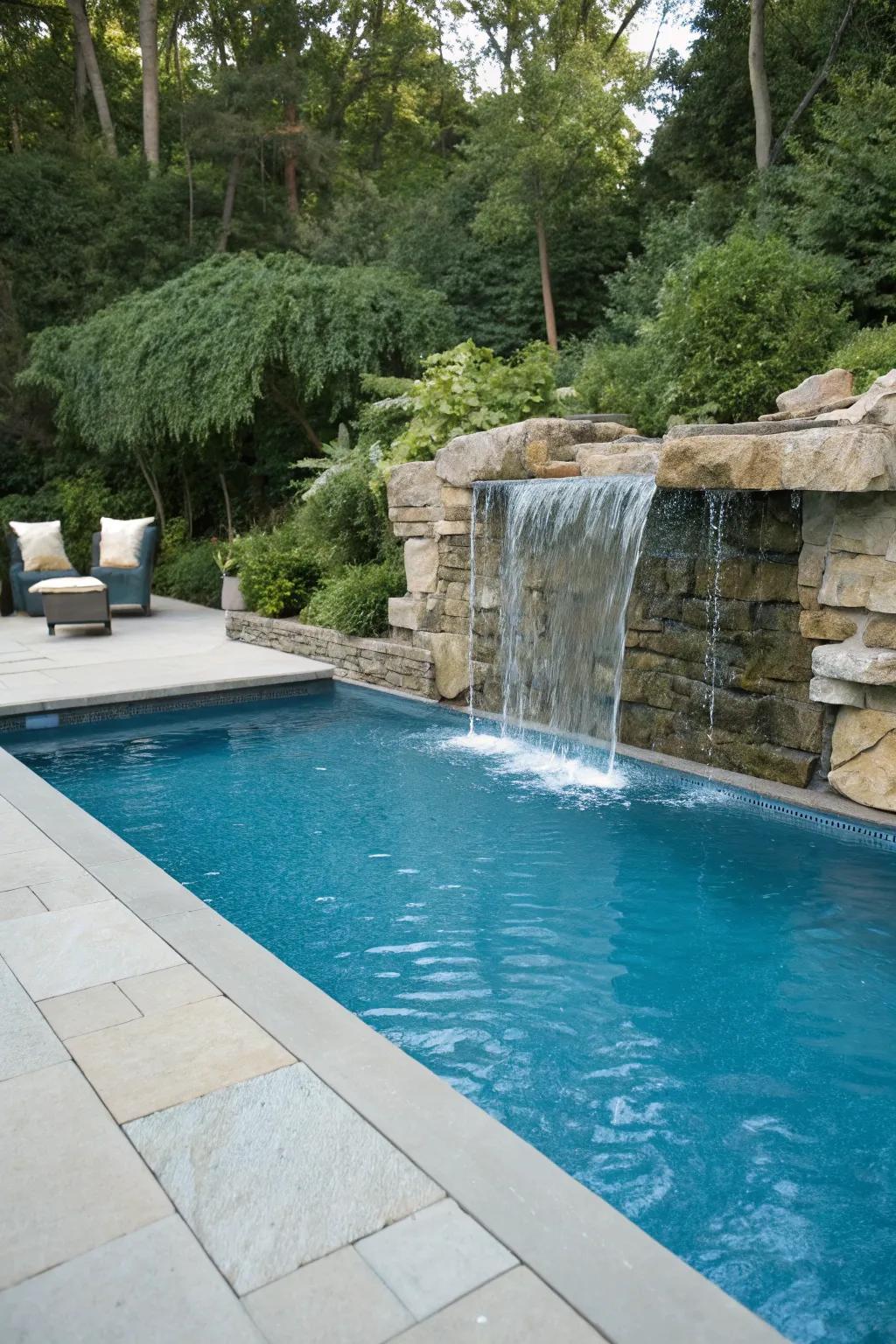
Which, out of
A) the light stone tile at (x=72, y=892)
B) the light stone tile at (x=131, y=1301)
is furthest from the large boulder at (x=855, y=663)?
the light stone tile at (x=131, y=1301)

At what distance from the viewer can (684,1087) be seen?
241cm

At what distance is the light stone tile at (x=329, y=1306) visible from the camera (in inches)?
56.4

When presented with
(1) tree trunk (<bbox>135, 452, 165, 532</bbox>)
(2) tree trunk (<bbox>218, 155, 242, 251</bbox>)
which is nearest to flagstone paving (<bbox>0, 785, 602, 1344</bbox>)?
(1) tree trunk (<bbox>135, 452, 165, 532</bbox>)

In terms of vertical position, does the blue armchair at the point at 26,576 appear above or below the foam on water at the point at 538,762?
above

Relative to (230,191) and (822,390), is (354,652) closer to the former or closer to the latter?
(822,390)

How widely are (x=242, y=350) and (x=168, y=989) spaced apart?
8894 mm

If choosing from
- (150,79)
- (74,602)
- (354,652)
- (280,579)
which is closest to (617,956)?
(354,652)

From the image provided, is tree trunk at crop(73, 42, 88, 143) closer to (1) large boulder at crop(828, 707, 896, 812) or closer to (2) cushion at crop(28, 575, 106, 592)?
(2) cushion at crop(28, 575, 106, 592)

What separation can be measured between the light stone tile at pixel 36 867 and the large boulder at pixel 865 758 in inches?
126

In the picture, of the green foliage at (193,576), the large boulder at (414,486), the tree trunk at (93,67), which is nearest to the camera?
the large boulder at (414,486)

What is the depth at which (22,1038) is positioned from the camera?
2.28m

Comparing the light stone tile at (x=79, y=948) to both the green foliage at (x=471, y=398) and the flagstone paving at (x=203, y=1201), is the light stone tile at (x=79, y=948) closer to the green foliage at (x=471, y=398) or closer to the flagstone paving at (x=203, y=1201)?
the flagstone paving at (x=203, y=1201)

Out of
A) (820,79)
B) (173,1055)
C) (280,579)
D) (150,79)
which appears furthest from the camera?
(150,79)

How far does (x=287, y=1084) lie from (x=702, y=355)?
20.8 ft
